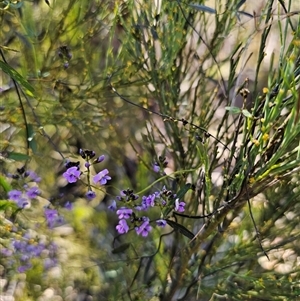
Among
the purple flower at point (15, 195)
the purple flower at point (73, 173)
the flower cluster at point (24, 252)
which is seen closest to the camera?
the purple flower at point (73, 173)

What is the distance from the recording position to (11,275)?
6.96 ft

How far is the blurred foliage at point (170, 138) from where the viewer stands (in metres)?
1.36

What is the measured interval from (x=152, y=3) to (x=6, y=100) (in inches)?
25.7

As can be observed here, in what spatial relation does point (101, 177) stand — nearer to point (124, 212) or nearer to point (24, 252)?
point (124, 212)

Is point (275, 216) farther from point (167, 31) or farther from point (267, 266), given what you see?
point (167, 31)

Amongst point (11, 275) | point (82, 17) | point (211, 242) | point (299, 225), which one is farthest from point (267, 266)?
point (82, 17)

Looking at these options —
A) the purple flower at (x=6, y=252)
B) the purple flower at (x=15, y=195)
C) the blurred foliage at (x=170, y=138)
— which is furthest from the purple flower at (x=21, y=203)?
the purple flower at (x=6, y=252)

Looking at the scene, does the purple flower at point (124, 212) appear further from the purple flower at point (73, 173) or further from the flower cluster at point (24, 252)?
the flower cluster at point (24, 252)

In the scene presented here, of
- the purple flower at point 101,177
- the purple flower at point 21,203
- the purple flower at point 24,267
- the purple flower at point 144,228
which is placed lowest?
the purple flower at point 144,228

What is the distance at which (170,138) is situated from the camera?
1838 mm

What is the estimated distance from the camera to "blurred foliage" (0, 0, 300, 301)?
53.5 inches

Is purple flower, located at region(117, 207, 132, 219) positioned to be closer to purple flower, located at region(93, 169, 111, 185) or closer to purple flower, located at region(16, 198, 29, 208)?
purple flower, located at region(93, 169, 111, 185)

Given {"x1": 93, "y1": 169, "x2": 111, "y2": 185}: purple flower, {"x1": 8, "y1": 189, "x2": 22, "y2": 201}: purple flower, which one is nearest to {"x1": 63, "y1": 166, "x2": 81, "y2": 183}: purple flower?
{"x1": 93, "y1": 169, "x2": 111, "y2": 185}: purple flower

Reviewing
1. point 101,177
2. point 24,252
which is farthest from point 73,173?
point 24,252
